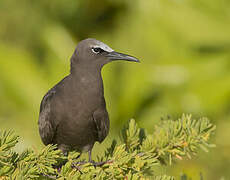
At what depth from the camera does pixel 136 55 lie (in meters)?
3.83

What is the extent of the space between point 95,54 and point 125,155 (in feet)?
2.13

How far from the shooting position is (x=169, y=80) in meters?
3.75

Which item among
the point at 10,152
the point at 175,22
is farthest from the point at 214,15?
the point at 10,152

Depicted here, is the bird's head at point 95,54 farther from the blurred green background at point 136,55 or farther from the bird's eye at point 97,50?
the blurred green background at point 136,55

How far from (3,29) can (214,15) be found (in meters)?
1.96

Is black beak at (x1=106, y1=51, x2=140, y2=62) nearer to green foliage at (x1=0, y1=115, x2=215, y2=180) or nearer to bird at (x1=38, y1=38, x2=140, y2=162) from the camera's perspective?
bird at (x1=38, y1=38, x2=140, y2=162)

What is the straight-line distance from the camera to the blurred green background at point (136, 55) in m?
3.69

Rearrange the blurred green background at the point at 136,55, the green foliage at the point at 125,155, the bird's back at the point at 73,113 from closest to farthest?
1. the green foliage at the point at 125,155
2. the bird's back at the point at 73,113
3. the blurred green background at the point at 136,55

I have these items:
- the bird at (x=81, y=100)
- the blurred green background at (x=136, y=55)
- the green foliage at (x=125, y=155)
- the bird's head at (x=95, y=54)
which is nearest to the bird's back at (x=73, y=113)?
the bird at (x=81, y=100)

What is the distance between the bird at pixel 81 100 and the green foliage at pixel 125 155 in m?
0.25

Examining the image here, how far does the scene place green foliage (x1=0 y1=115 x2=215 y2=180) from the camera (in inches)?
58.5

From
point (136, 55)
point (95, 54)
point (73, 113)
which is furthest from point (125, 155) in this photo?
point (136, 55)

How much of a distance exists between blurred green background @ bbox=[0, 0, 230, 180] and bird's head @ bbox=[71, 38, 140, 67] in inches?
61.8

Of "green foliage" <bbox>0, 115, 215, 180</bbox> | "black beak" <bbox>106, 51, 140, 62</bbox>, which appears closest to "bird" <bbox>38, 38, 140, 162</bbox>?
"black beak" <bbox>106, 51, 140, 62</bbox>
